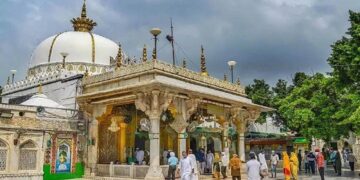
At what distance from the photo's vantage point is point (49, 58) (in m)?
27.8

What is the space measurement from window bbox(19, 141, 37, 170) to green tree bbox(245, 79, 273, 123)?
21746 mm

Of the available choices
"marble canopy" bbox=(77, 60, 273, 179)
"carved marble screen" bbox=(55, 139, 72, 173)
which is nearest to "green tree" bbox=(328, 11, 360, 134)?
"marble canopy" bbox=(77, 60, 273, 179)

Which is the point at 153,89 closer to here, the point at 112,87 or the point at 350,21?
the point at 112,87

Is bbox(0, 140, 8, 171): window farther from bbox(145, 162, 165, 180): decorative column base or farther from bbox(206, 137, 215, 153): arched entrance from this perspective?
bbox(206, 137, 215, 153): arched entrance

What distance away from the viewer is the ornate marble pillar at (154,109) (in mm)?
15004

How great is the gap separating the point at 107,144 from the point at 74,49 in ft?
36.2

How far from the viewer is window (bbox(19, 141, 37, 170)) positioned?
15344 millimetres

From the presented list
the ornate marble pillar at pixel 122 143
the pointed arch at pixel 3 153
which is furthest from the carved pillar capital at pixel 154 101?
the pointed arch at pixel 3 153

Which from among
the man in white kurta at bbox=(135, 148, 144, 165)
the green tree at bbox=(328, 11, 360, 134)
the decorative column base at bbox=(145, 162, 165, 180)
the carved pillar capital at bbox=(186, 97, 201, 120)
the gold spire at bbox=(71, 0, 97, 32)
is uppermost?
the gold spire at bbox=(71, 0, 97, 32)

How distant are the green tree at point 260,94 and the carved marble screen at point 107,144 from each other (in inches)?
663

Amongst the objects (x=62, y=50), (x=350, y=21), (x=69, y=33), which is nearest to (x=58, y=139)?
(x=62, y=50)

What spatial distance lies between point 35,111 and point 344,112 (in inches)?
625

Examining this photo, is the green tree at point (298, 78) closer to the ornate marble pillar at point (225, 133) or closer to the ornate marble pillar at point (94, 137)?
the ornate marble pillar at point (225, 133)

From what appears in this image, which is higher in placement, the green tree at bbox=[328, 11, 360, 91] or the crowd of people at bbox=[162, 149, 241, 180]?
the green tree at bbox=[328, 11, 360, 91]
